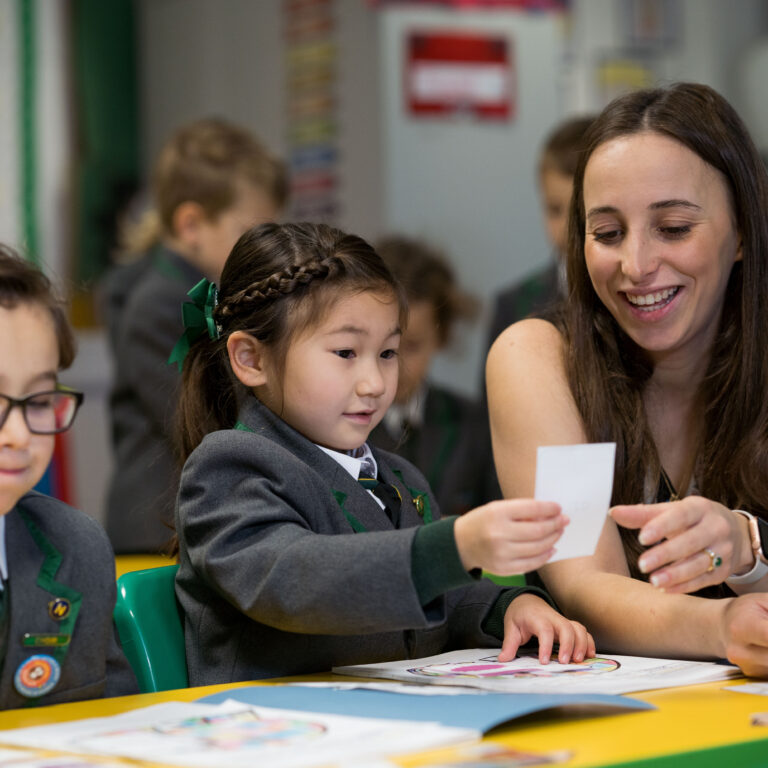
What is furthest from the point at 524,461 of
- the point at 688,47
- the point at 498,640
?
the point at 688,47

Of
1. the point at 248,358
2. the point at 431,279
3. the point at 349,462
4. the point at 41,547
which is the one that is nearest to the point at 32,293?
the point at 41,547

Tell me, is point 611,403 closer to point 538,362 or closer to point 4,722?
point 538,362

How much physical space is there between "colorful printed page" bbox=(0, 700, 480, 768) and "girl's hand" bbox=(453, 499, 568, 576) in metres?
0.23

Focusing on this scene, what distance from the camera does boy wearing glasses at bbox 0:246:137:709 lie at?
1494 millimetres

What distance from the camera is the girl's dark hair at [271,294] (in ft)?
6.12

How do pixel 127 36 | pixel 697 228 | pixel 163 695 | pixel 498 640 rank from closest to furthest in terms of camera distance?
pixel 163 695
pixel 498 640
pixel 697 228
pixel 127 36

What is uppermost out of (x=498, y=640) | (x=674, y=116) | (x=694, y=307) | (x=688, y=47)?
(x=688, y=47)

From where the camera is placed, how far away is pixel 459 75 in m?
4.89

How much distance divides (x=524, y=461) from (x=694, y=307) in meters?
0.35

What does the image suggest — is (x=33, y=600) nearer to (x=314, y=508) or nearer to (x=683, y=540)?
(x=314, y=508)

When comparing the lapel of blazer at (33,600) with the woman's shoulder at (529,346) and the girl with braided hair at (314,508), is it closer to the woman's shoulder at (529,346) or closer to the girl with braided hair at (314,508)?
the girl with braided hair at (314,508)

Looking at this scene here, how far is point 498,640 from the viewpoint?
6.07 feet

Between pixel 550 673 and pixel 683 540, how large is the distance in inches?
8.9

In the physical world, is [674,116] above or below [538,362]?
above
